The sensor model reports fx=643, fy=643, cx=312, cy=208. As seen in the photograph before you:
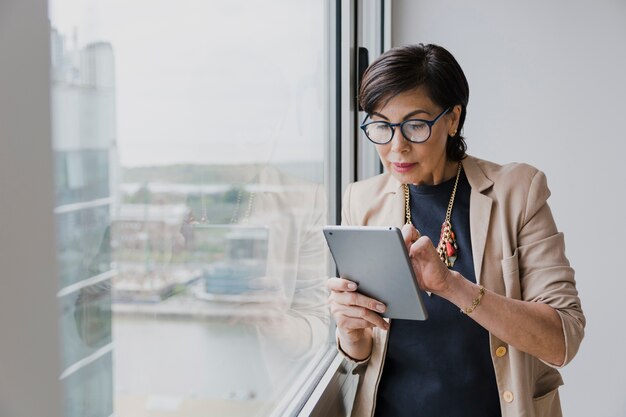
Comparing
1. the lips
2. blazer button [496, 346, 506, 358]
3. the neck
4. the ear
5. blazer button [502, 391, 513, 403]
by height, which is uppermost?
the ear

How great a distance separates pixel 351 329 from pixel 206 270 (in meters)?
0.38

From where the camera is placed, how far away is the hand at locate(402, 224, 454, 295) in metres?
1.17

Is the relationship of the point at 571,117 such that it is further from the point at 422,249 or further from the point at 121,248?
the point at 121,248

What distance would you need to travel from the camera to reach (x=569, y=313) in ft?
4.27

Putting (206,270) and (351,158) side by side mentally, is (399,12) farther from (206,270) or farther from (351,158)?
(206,270)

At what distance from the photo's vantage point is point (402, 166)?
1404 millimetres

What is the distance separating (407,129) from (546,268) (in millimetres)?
406

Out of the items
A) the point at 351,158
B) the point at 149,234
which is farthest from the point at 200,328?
the point at 351,158

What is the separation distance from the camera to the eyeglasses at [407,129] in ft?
4.45

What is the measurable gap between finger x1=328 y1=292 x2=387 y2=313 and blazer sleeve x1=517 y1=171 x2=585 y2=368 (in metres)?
0.33

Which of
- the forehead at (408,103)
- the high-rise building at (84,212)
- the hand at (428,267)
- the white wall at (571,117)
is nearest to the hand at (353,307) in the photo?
the hand at (428,267)

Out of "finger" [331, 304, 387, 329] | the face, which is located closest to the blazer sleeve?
the face

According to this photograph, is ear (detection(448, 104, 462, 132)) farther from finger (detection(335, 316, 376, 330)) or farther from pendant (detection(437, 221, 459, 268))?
finger (detection(335, 316, 376, 330))

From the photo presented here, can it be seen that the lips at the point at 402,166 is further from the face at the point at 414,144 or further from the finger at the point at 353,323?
the finger at the point at 353,323
